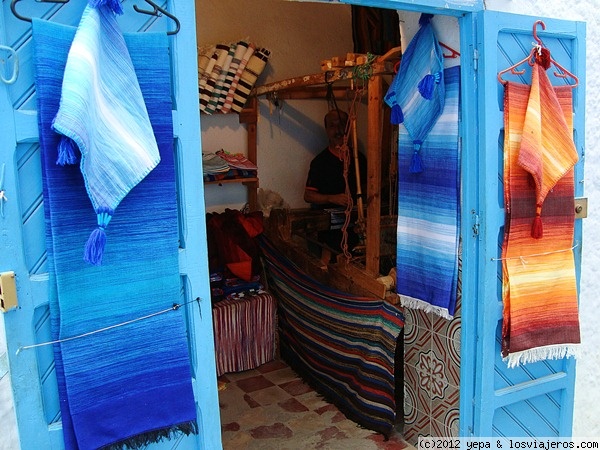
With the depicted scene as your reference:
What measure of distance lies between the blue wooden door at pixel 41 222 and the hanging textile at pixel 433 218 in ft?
4.25

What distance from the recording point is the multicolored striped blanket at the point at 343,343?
3.29m

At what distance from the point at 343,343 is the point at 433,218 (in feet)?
4.09

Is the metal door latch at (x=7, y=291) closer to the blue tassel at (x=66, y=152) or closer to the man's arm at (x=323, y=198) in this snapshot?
the blue tassel at (x=66, y=152)

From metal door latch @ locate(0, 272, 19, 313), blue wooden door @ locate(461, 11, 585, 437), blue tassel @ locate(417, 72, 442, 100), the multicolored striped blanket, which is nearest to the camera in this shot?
metal door latch @ locate(0, 272, 19, 313)

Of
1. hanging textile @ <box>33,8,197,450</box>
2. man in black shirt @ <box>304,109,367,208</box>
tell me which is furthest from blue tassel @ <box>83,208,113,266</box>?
man in black shirt @ <box>304,109,367,208</box>

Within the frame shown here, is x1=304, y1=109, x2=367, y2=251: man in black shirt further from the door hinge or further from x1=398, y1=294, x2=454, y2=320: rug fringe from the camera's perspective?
the door hinge

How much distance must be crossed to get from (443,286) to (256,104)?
2.77 meters

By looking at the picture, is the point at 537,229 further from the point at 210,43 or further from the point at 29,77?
the point at 210,43

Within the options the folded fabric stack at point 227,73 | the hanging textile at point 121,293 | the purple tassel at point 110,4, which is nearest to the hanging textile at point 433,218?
the hanging textile at point 121,293

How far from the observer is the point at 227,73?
178 inches

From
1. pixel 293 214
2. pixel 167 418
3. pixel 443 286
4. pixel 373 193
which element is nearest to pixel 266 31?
pixel 293 214

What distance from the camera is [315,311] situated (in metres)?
3.90

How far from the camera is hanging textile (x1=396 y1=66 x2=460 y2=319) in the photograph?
8.58 ft

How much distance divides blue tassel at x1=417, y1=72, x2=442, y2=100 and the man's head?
2.05 meters
